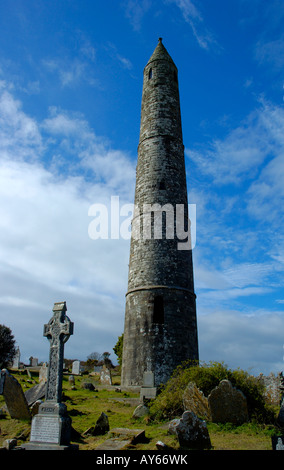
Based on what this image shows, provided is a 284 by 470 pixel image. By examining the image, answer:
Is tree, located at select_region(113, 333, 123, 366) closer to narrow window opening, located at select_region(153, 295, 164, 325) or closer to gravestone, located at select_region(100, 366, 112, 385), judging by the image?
gravestone, located at select_region(100, 366, 112, 385)

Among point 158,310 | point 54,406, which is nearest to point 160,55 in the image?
point 158,310

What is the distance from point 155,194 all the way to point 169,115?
192 inches

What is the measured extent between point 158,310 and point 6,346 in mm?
14330

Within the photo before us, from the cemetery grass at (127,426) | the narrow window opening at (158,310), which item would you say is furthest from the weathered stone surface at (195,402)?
the narrow window opening at (158,310)

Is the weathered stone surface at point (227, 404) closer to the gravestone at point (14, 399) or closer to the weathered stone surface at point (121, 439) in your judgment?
the weathered stone surface at point (121, 439)

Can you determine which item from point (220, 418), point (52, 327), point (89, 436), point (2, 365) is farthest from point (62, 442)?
point (2, 365)

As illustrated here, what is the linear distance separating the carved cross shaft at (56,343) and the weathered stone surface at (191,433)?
115 inches

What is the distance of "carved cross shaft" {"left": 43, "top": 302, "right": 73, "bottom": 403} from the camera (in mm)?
8203

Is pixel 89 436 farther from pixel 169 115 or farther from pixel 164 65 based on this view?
pixel 164 65

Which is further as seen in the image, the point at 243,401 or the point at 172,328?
the point at 172,328

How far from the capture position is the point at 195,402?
930cm

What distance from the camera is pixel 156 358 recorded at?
46.9 feet

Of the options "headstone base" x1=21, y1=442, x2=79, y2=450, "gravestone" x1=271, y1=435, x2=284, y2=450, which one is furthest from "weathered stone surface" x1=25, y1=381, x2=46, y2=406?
"gravestone" x1=271, y1=435, x2=284, y2=450

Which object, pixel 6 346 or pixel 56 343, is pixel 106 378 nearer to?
pixel 56 343
